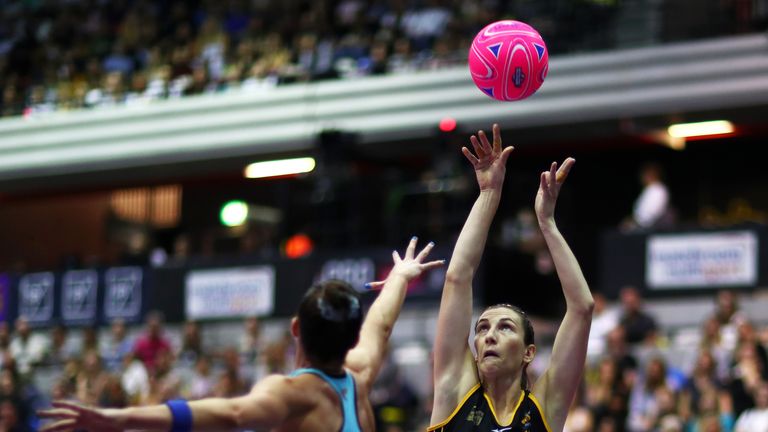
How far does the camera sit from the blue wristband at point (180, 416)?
14.9ft

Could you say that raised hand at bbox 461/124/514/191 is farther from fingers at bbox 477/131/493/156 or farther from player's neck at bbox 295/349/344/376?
player's neck at bbox 295/349/344/376

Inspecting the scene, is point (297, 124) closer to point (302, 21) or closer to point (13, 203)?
point (302, 21)

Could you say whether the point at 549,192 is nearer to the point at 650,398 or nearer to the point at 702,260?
the point at 650,398

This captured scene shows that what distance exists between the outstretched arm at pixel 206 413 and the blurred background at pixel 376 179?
9.21 metres

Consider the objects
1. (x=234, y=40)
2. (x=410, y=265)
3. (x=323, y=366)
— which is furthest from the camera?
(x=234, y=40)

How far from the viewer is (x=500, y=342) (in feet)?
19.3

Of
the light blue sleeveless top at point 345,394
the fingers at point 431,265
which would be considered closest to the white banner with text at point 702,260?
the fingers at point 431,265

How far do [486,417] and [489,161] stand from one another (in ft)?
4.24

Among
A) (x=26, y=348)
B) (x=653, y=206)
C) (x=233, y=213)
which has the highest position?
(x=233, y=213)

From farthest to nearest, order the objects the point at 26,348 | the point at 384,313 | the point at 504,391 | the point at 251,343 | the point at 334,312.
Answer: the point at 26,348, the point at 251,343, the point at 384,313, the point at 504,391, the point at 334,312

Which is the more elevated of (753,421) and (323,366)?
(323,366)

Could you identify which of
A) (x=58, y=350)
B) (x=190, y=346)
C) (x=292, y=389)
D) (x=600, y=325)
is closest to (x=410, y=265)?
(x=292, y=389)

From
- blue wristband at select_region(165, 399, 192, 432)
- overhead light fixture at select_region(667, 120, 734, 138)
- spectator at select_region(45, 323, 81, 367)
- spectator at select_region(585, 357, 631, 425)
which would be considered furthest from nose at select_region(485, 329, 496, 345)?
overhead light fixture at select_region(667, 120, 734, 138)

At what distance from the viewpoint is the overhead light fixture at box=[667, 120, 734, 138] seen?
73.6 feet
